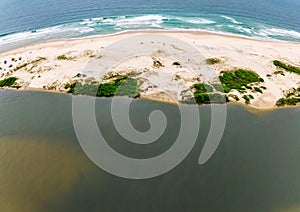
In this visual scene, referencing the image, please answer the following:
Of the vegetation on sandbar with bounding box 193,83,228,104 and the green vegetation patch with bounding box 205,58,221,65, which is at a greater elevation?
the green vegetation patch with bounding box 205,58,221,65

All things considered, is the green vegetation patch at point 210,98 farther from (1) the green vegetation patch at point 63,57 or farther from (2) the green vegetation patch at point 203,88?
(1) the green vegetation patch at point 63,57

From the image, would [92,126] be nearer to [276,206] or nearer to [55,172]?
[55,172]

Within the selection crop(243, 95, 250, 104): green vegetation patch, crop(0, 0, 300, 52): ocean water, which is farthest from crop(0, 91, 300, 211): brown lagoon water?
crop(0, 0, 300, 52): ocean water

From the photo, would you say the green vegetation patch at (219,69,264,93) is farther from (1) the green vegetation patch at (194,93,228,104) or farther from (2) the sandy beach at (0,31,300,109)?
(1) the green vegetation patch at (194,93,228,104)

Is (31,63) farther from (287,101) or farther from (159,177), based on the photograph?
(287,101)

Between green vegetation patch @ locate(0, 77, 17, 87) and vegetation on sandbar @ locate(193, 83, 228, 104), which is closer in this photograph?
vegetation on sandbar @ locate(193, 83, 228, 104)

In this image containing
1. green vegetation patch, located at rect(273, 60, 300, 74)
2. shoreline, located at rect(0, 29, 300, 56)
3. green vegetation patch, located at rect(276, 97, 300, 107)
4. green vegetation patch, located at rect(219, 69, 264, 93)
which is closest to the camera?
green vegetation patch, located at rect(276, 97, 300, 107)
